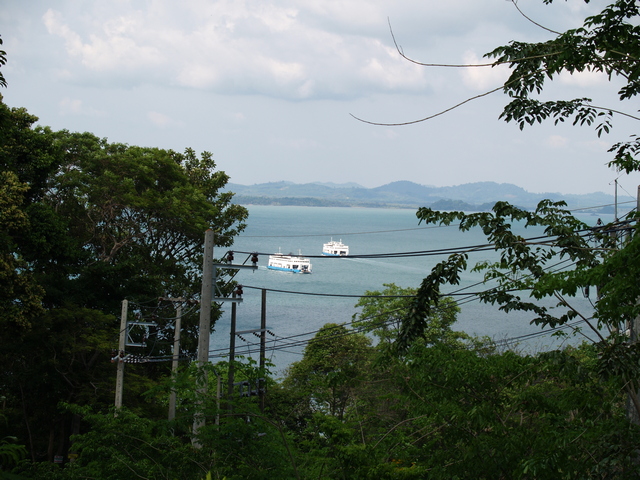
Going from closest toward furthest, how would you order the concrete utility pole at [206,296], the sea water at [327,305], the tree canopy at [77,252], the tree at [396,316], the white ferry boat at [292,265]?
the concrete utility pole at [206,296]
the tree canopy at [77,252]
the tree at [396,316]
the sea water at [327,305]
the white ferry boat at [292,265]

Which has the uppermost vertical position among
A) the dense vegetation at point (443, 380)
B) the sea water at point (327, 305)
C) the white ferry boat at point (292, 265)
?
the dense vegetation at point (443, 380)

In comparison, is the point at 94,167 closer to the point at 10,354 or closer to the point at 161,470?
the point at 10,354

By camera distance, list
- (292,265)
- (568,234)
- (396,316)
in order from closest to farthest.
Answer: (568,234) → (396,316) → (292,265)

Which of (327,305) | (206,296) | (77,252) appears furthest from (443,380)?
(327,305)

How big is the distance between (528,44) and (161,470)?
6.64m

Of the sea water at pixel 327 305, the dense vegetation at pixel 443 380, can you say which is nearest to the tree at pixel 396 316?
the sea water at pixel 327 305

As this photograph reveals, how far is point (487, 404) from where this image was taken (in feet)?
23.4

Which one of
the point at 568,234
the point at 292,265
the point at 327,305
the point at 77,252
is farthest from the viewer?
the point at 292,265

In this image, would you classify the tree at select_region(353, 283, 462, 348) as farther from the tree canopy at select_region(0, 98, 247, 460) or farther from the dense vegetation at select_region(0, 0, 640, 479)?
the dense vegetation at select_region(0, 0, 640, 479)

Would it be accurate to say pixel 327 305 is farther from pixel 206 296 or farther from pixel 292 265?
pixel 206 296

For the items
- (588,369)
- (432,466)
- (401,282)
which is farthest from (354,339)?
(401,282)

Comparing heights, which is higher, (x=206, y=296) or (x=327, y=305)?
(x=206, y=296)

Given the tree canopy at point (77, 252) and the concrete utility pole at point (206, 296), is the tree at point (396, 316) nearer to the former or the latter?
the tree canopy at point (77, 252)

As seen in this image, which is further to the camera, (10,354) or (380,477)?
(10,354)
